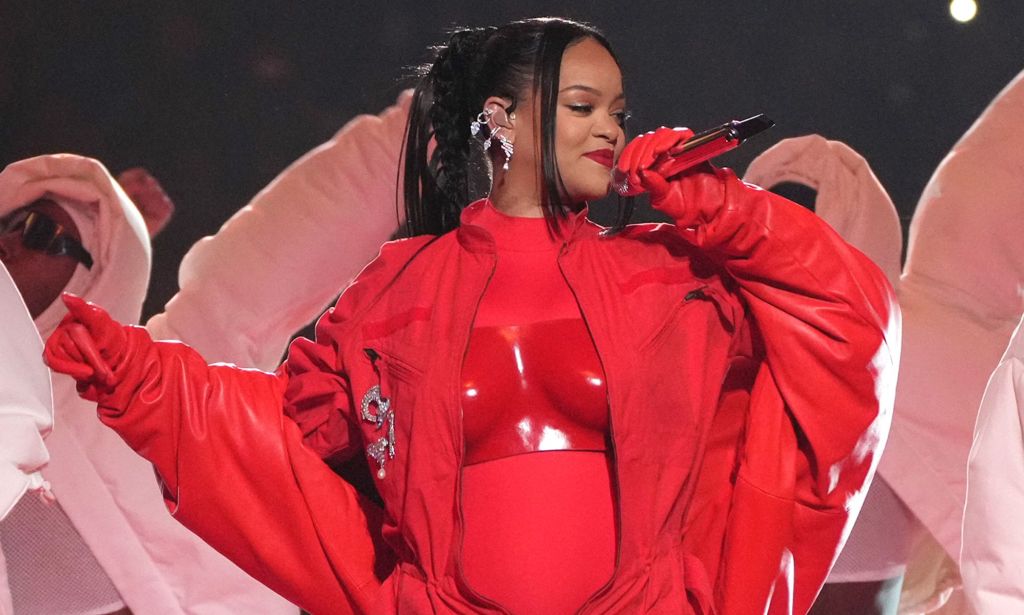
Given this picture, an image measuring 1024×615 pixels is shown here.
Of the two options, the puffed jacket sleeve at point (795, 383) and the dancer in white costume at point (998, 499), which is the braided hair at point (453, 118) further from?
the dancer in white costume at point (998, 499)

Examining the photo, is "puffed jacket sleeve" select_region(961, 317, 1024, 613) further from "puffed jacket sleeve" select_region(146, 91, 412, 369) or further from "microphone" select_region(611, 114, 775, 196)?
"puffed jacket sleeve" select_region(146, 91, 412, 369)

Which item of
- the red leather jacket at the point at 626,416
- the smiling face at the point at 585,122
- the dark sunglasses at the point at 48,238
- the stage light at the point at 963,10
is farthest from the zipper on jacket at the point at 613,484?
the stage light at the point at 963,10

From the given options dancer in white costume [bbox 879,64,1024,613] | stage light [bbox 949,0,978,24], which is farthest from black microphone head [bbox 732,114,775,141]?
stage light [bbox 949,0,978,24]

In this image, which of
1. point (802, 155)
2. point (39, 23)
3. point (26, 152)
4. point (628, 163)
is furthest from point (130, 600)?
point (802, 155)

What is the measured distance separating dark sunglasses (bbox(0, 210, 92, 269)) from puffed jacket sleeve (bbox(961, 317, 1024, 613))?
158cm

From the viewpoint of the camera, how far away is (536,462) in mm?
1334

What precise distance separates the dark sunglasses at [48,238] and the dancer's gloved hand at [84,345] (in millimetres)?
863

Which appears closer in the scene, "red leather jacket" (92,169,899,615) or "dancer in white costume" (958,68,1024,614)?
"dancer in white costume" (958,68,1024,614)

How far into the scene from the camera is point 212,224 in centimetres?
225

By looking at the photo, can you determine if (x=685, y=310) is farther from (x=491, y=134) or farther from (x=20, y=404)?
(x=20, y=404)

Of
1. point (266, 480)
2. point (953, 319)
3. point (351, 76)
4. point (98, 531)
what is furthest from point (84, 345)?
point (953, 319)

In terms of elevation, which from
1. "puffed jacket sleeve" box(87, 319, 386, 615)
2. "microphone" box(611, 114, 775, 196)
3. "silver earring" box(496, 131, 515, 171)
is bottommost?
"puffed jacket sleeve" box(87, 319, 386, 615)

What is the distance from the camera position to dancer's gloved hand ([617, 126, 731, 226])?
1247 millimetres

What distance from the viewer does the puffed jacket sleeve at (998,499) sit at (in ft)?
3.30
